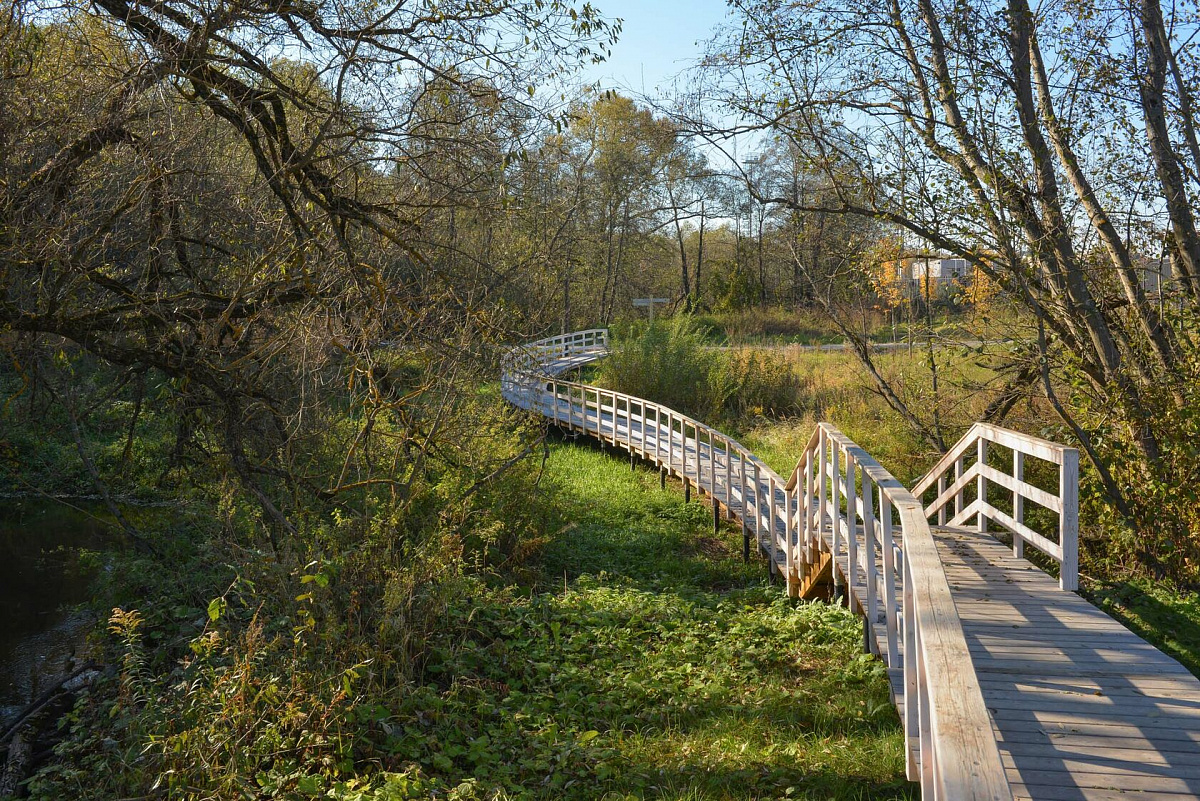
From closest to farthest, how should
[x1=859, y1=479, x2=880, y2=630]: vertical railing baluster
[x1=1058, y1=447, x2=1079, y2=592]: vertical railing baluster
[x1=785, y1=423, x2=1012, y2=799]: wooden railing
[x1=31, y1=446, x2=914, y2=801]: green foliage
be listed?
[x1=785, y1=423, x2=1012, y2=799]: wooden railing
[x1=31, y1=446, x2=914, y2=801]: green foliage
[x1=859, y1=479, x2=880, y2=630]: vertical railing baluster
[x1=1058, y1=447, x2=1079, y2=592]: vertical railing baluster

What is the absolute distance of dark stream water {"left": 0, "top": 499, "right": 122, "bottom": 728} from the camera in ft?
27.4

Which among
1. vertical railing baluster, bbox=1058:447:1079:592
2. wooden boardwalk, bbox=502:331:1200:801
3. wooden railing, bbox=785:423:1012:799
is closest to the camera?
wooden railing, bbox=785:423:1012:799

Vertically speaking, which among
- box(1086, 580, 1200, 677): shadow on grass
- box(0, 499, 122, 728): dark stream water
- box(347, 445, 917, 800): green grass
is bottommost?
box(0, 499, 122, 728): dark stream water

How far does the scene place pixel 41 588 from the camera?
10.7 metres

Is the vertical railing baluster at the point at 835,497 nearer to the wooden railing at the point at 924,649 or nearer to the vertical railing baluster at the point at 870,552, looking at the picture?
the wooden railing at the point at 924,649

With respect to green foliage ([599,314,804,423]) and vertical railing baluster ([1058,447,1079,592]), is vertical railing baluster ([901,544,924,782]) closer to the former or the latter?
vertical railing baluster ([1058,447,1079,592])

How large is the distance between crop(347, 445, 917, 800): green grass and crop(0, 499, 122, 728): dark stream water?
159 inches

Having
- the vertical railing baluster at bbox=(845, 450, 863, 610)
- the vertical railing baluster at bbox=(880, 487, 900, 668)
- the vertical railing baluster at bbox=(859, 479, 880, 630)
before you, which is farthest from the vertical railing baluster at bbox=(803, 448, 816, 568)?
the vertical railing baluster at bbox=(880, 487, 900, 668)

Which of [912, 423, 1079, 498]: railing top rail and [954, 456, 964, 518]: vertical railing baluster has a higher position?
[912, 423, 1079, 498]: railing top rail

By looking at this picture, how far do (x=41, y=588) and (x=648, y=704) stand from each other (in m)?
8.21

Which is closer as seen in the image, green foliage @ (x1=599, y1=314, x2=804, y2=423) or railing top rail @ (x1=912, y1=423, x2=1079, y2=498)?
railing top rail @ (x1=912, y1=423, x2=1079, y2=498)

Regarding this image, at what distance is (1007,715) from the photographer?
14.0ft

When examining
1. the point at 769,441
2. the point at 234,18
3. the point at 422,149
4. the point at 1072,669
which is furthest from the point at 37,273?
the point at 769,441

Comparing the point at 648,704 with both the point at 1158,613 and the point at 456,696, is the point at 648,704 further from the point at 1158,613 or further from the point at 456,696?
the point at 1158,613
